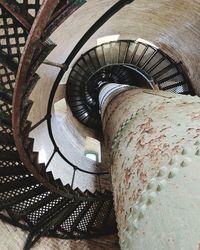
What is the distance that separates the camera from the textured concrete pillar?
79 cm

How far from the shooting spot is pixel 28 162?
3381mm

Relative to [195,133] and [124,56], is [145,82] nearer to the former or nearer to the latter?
[124,56]

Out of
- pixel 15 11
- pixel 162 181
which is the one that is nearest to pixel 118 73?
pixel 15 11

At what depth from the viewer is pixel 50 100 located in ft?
14.2

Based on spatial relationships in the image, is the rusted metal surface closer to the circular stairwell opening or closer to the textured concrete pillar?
the textured concrete pillar

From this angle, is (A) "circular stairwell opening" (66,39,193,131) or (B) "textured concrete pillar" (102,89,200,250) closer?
(B) "textured concrete pillar" (102,89,200,250)

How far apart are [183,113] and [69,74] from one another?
297 inches

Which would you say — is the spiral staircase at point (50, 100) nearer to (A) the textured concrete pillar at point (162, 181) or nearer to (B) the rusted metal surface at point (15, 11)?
(B) the rusted metal surface at point (15, 11)

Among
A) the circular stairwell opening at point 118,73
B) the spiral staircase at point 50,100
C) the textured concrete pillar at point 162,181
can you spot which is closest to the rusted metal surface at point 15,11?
the spiral staircase at point 50,100

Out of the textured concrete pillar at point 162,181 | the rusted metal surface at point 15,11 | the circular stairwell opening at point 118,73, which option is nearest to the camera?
the textured concrete pillar at point 162,181

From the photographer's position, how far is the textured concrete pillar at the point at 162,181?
0.79m

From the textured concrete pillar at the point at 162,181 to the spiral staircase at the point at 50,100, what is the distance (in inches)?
36.8

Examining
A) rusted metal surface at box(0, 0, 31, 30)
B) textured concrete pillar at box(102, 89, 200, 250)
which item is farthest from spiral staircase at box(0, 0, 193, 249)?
textured concrete pillar at box(102, 89, 200, 250)

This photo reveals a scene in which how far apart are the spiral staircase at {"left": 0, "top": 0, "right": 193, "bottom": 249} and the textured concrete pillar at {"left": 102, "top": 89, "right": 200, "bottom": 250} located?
935 millimetres
